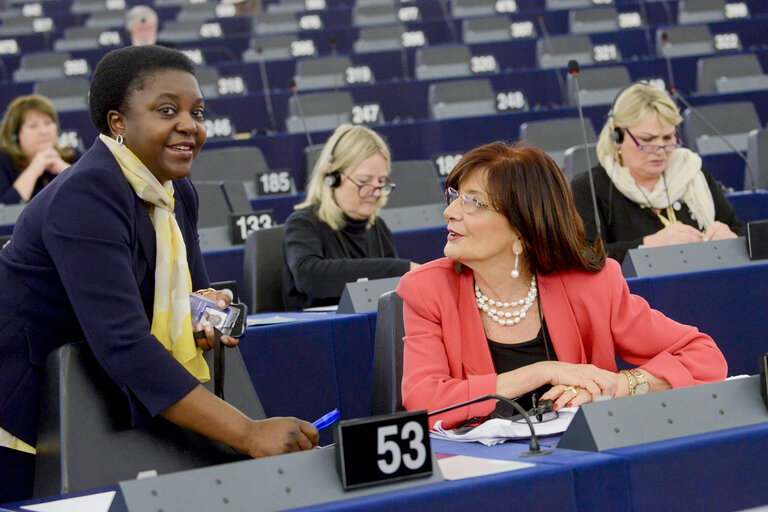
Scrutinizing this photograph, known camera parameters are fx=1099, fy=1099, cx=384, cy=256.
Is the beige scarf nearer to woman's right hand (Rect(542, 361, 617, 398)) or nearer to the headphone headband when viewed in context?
the headphone headband

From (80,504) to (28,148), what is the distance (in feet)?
11.5

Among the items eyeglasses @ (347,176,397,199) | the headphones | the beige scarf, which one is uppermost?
the headphones

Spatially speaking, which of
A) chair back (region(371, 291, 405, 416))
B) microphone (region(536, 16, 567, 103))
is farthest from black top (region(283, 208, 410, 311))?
microphone (region(536, 16, 567, 103))

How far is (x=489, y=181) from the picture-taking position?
1.84 metres

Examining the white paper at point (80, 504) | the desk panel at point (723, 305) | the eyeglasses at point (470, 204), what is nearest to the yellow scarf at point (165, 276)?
the white paper at point (80, 504)

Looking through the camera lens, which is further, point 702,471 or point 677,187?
point 677,187

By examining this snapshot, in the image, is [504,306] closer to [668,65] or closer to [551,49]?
[668,65]

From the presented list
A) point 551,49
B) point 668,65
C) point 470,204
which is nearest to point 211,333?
point 470,204

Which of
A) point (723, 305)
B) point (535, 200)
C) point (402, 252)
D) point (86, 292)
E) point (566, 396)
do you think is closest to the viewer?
point (86, 292)

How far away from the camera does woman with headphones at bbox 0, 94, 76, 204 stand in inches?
177

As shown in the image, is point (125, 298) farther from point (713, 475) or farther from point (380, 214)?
point (380, 214)

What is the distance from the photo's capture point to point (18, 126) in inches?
181

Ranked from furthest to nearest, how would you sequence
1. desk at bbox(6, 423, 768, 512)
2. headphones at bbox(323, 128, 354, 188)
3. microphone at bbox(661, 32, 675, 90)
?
microphone at bbox(661, 32, 675, 90) → headphones at bbox(323, 128, 354, 188) → desk at bbox(6, 423, 768, 512)

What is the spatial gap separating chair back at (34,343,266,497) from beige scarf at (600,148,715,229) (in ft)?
6.74
